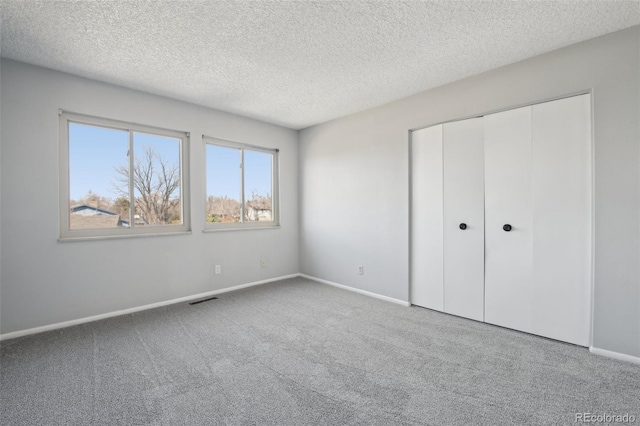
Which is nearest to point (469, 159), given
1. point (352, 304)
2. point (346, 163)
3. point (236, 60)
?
point (346, 163)

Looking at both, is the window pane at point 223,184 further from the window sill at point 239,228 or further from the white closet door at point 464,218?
the white closet door at point 464,218

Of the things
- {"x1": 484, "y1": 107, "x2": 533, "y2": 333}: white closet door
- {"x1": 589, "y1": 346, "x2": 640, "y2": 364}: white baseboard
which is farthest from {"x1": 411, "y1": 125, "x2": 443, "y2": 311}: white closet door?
{"x1": 589, "y1": 346, "x2": 640, "y2": 364}: white baseboard

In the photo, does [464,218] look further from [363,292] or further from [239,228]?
[239,228]

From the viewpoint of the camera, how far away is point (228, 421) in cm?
160

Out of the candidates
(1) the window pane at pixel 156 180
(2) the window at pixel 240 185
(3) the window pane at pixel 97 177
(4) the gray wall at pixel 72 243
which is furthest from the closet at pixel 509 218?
(3) the window pane at pixel 97 177

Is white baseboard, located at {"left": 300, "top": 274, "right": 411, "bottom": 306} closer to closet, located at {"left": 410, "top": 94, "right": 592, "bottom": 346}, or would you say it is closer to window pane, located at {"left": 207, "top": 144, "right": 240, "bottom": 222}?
closet, located at {"left": 410, "top": 94, "right": 592, "bottom": 346}

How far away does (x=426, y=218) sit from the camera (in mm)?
3398

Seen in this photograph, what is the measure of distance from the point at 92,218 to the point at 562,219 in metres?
4.60

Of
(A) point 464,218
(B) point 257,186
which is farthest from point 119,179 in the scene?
(A) point 464,218

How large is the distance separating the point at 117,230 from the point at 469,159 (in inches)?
155

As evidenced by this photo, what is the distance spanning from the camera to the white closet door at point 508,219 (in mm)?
2684

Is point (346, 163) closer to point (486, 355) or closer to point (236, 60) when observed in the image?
point (236, 60)

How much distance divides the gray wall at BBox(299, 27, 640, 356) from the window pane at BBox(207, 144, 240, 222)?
1148mm

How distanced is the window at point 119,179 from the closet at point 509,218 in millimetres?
3016
